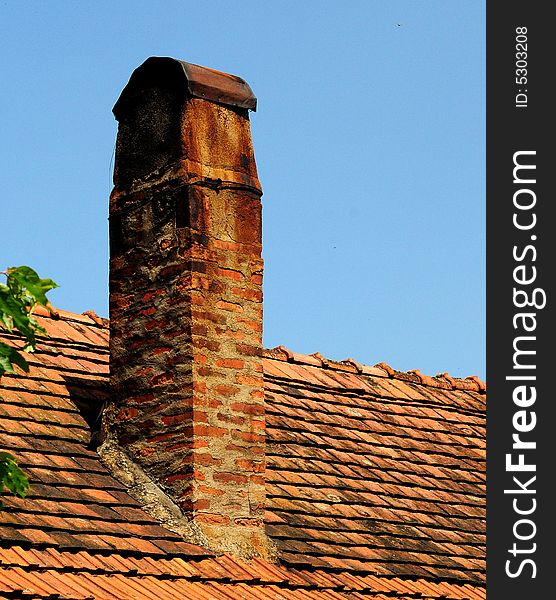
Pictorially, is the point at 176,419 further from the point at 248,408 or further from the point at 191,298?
the point at 191,298

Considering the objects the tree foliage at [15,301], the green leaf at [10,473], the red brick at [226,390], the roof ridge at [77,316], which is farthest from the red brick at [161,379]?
the tree foliage at [15,301]

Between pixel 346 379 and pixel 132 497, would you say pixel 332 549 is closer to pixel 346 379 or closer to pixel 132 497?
pixel 132 497

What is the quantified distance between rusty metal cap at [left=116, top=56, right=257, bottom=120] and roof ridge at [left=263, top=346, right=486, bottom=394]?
9.93 feet

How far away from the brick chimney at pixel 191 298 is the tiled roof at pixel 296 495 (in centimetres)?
33

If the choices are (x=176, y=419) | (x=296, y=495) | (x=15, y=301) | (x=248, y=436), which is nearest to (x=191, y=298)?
(x=176, y=419)

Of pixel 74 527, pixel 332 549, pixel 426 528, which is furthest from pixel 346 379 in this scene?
pixel 74 527

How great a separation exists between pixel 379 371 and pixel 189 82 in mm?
4471

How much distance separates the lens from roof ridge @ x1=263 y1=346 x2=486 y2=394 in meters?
12.5

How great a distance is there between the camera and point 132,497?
912 cm

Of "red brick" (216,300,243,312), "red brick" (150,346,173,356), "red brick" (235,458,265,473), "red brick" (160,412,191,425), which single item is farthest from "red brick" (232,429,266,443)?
"red brick" (216,300,243,312)

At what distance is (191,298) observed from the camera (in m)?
9.25

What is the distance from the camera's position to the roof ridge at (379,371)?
12531 millimetres

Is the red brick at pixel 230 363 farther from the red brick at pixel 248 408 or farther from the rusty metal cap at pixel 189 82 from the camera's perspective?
the rusty metal cap at pixel 189 82

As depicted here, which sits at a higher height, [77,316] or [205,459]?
[77,316]
